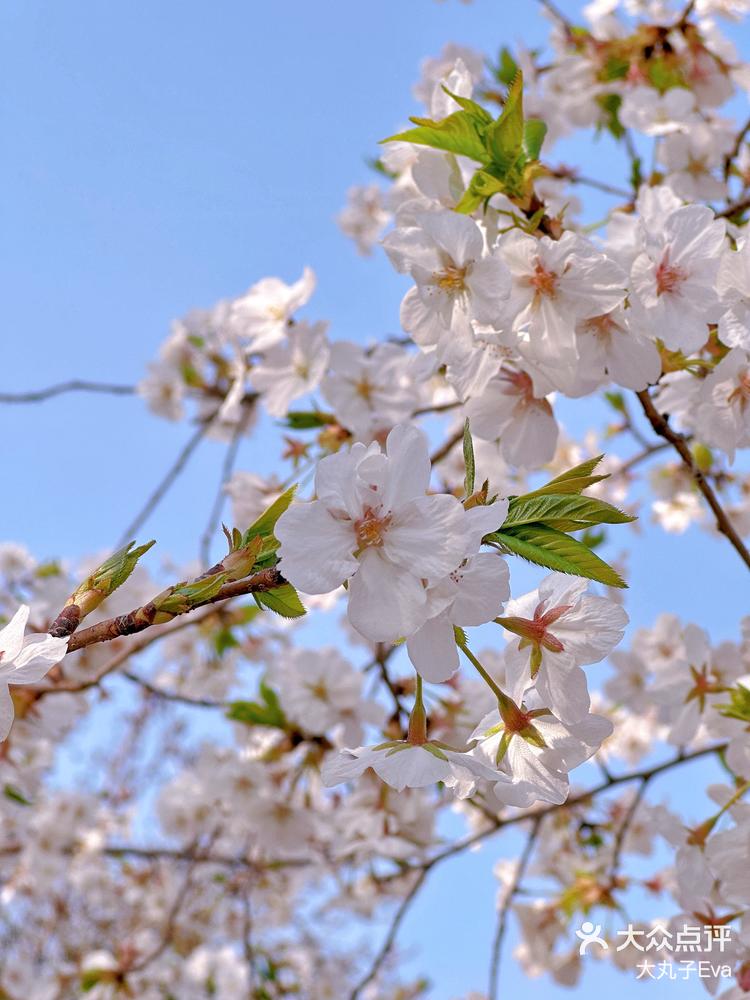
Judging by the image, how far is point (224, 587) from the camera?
748 mm

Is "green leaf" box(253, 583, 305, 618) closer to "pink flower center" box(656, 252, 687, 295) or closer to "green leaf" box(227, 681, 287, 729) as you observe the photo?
"pink flower center" box(656, 252, 687, 295)

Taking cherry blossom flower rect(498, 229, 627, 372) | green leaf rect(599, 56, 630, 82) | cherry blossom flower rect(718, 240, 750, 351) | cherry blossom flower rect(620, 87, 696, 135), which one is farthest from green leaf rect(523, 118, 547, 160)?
green leaf rect(599, 56, 630, 82)

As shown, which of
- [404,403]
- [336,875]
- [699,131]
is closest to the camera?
[404,403]

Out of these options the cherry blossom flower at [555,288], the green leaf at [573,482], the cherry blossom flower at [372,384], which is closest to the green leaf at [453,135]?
the cherry blossom flower at [555,288]

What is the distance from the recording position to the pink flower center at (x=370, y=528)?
770 mm

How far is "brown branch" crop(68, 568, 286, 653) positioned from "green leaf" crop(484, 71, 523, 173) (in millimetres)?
657

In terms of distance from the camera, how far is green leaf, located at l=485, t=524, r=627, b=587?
777 millimetres

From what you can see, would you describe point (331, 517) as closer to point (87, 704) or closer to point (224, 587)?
point (224, 587)

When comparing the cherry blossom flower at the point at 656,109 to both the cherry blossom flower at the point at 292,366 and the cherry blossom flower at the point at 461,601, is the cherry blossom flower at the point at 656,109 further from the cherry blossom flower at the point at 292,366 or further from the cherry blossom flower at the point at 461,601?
the cherry blossom flower at the point at 461,601

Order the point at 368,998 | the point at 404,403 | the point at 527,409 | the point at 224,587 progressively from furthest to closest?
1. the point at 368,998
2. the point at 404,403
3. the point at 527,409
4. the point at 224,587

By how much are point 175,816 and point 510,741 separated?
2.95 m

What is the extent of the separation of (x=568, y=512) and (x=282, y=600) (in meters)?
0.27

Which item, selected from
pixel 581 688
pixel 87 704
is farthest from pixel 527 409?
pixel 87 704

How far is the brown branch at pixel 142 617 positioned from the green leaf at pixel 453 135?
2.21 feet
